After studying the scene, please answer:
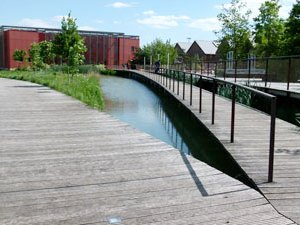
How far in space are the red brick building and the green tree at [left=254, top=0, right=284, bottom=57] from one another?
31.1 meters

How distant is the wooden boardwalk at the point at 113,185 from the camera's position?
12.2 ft

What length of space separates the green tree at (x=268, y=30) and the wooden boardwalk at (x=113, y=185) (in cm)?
3079

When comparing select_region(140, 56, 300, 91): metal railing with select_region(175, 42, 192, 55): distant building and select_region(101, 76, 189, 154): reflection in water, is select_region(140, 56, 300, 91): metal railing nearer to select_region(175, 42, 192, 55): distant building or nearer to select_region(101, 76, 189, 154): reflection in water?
select_region(101, 76, 189, 154): reflection in water

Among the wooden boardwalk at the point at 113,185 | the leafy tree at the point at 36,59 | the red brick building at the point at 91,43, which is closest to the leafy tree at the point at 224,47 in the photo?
the leafy tree at the point at 36,59

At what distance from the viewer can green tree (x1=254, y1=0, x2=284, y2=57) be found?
3575 cm

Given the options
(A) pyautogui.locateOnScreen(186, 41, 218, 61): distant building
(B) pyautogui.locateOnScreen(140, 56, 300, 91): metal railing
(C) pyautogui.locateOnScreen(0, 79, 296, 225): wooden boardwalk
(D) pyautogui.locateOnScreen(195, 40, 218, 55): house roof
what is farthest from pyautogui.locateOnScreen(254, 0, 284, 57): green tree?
(D) pyautogui.locateOnScreen(195, 40, 218, 55): house roof

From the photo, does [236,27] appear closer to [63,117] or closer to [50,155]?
[63,117]

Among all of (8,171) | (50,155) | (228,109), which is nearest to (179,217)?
(8,171)

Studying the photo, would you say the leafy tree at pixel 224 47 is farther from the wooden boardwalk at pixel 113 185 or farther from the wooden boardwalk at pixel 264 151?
the wooden boardwalk at pixel 113 185

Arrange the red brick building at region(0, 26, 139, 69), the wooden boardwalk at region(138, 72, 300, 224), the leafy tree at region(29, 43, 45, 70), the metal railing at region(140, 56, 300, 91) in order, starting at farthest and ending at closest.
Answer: the red brick building at region(0, 26, 139, 69)
the leafy tree at region(29, 43, 45, 70)
the metal railing at region(140, 56, 300, 91)
the wooden boardwalk at region(138, 72, 300, 224)

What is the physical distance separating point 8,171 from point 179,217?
253 centimetres

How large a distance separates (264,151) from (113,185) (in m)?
2.82

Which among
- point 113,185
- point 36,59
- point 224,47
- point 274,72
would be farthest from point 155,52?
point 113,185

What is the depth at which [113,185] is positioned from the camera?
4578mm
